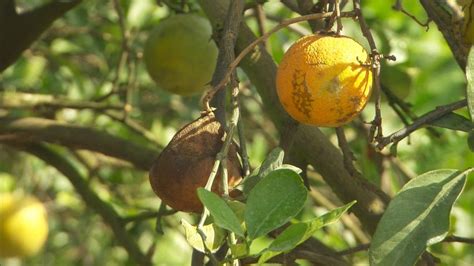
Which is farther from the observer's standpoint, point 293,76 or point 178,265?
point 178,265

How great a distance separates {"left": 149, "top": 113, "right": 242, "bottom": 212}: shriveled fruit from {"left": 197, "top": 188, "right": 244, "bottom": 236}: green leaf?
13 centimetres

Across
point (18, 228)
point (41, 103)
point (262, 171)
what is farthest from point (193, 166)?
point (18, 228)

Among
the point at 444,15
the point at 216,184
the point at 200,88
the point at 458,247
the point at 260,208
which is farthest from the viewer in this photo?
the point at 458,247

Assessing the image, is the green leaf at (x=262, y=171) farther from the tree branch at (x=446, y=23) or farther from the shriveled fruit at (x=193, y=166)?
the tree branch at (x=446, y=23)

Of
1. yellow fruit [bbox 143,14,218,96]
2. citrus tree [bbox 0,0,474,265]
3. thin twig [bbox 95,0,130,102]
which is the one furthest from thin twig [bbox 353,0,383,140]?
thin twig [bbox 95,0,130,102]

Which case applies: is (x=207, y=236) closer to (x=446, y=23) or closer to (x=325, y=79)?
(x=325, y=79)

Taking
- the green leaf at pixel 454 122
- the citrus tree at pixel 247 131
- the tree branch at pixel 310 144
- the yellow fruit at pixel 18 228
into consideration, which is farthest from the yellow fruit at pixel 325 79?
the yellow fruit at pixel 18 228

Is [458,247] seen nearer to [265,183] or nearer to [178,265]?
[178,265]

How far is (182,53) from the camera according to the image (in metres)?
1.58

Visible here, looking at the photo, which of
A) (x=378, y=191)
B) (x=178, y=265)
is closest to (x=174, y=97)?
(x=178, y=265)

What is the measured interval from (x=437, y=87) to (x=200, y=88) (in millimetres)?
460

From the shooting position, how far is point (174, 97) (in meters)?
2.34

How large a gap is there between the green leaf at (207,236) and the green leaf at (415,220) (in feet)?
0.41

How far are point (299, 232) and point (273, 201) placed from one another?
3 centimetres
